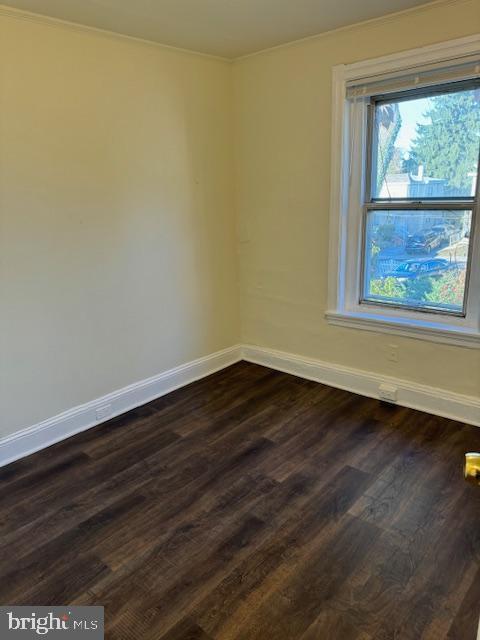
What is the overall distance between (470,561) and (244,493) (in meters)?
1.04

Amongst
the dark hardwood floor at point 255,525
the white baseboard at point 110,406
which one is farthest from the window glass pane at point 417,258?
the white baseboard at point 110,406

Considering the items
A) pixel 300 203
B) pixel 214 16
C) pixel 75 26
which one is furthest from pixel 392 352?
pixel 75 26

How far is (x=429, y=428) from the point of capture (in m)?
2.80

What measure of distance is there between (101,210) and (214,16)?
1292 millimetres

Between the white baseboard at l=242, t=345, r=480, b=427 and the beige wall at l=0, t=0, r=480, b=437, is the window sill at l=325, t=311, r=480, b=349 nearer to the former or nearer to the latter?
the beige wall at l=0, t=0, r=480, b=437

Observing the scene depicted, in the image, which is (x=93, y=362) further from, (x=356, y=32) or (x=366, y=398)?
(x=356, y=32)

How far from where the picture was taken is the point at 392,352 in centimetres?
309

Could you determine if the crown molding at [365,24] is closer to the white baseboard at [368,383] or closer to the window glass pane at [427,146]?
the window glass pane at [427,146]

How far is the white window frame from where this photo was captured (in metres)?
2.61

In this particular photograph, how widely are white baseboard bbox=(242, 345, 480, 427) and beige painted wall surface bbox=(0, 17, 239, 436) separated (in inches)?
23.8

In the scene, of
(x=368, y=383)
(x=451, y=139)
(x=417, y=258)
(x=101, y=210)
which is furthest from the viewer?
(x=368, y=383)

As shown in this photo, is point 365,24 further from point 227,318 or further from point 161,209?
point 227,318
